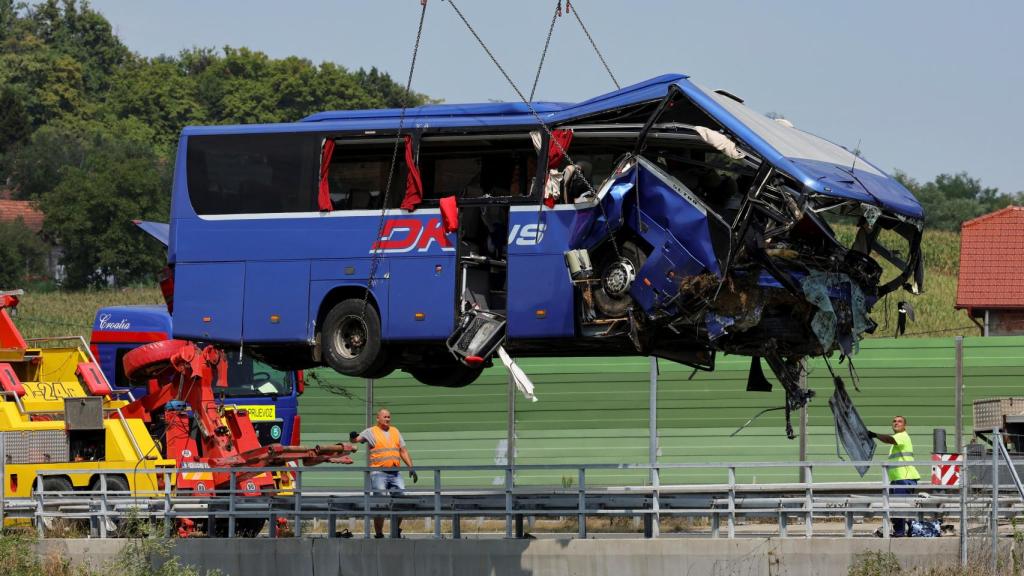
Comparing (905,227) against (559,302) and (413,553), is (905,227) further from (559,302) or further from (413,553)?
(413,553)

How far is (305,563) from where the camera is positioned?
69.1 feet

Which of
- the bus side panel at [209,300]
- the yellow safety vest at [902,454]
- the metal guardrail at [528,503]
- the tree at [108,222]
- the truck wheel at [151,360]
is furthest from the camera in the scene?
the tree at [108,222]

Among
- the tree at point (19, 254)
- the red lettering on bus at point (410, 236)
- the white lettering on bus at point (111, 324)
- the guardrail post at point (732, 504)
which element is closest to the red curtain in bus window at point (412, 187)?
the red lettering on bus at point (410, 236)

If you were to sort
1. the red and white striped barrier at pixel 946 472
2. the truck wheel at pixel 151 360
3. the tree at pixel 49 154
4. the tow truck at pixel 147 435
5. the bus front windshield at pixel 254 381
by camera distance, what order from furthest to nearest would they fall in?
the tree at pixel 49 154 < the bus front windshield at pixel 254 381 < the truck wheel at pixel 151 360 < the tow truck at pixel 147 435 < the red and white striped barrier at pixel 946 472

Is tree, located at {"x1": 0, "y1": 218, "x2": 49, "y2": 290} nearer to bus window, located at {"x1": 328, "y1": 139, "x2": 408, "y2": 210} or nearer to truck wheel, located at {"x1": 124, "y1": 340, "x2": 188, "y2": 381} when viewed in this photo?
truck wheel, located at {"x1": 124, "y1": 340, "x2": 188, "y2": 381}

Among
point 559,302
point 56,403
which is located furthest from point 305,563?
point 56,403

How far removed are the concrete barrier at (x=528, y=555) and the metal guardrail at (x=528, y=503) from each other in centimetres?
33

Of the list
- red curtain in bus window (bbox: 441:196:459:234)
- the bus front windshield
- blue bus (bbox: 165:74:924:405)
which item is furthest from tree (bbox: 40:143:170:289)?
red curtain in bus window (bbox: 441:196:459:234)

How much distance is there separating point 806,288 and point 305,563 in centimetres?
752

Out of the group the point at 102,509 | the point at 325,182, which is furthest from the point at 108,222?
the point at 325,182

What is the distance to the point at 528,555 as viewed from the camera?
20.1 meters

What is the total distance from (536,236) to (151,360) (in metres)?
8.74

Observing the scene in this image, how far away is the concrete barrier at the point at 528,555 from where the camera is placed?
749 inches

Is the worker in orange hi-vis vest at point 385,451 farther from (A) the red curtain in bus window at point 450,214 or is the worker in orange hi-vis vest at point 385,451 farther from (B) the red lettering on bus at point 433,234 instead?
(A) the red curtain in bus window at point 450,214
